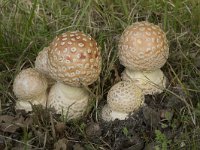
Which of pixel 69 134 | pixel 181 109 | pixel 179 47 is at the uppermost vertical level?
pixel 179 47

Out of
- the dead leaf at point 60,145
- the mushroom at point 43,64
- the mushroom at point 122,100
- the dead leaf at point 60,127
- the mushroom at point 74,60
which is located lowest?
the dead leaf at point 60,145

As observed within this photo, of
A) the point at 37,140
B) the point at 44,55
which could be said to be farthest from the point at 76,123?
the point at 44,55

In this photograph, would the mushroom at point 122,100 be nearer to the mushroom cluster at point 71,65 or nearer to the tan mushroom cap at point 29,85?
the mushroom cluster at point 71,65

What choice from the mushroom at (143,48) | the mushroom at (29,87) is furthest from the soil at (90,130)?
the mushroom at (143,48)

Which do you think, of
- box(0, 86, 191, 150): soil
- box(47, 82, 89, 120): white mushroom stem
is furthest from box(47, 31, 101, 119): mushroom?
box(0, 86, 191, 150): soil

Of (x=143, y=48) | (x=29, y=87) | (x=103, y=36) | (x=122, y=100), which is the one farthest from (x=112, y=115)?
(x=103, y=36)

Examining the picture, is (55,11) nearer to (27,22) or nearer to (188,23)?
(27,22)

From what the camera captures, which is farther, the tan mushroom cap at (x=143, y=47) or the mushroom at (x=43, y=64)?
the mushroom at (x=43, y=64)
